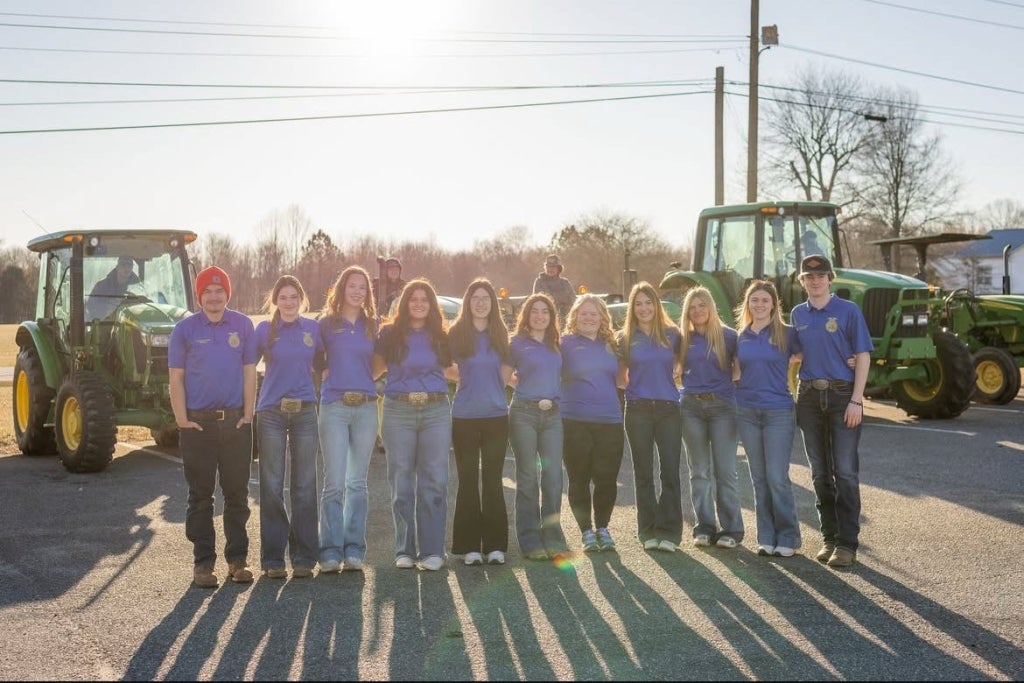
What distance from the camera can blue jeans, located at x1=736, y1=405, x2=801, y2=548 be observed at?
7055 millimetres

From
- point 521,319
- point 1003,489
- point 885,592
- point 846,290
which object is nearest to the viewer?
point 885,592

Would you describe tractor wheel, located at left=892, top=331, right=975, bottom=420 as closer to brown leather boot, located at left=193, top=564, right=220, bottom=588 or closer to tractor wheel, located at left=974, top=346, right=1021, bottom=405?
tractor wheel, located at left=974, top=346, right=1021, bottom=405

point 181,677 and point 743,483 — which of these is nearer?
point 181,677

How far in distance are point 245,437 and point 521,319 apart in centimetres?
187

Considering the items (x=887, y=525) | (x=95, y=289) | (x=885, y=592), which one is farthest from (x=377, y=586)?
(x=95, y=289)

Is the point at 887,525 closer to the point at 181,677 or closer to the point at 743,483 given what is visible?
the point at 743,483

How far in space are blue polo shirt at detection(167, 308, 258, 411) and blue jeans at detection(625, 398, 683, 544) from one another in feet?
8.34

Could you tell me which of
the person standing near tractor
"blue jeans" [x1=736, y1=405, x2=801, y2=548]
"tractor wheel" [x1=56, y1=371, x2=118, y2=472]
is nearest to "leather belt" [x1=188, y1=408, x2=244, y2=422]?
"blue jeans" [x1=736, y1=405, x2=801, y2=548]

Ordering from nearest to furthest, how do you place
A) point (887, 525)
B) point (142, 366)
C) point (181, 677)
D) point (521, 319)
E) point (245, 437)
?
point (181, 677)
point (245, 437)
point (521, 319)
point (887, 525)
point (142, 366)

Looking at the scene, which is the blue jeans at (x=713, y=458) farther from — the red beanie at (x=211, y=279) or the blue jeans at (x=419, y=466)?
the red beanie at (x=211, y=279)

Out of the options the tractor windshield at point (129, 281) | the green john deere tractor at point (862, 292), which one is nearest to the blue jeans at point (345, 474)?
the tractor windshield at point (129, 281)

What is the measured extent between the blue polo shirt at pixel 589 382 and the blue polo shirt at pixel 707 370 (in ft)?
1.71

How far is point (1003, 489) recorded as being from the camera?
955cm

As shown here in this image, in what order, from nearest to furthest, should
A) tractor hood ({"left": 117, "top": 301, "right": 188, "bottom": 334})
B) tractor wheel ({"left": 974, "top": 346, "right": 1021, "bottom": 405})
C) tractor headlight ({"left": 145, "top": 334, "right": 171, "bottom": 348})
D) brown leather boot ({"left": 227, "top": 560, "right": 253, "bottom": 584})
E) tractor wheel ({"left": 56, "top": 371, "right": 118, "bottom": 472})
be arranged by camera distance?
brown leather boot ({"left": 227, "top": 560, "right": 253, "bottom": 584}) < tractor wheel ({"left": 56, "top": 371, "right": 118, "bottom": 472}) < tractor headlight ({"left": 145, "top": 334, "right": 171, "bottom": 348}) < tractor hood ({"left": 117, "top": 301, "right": 188, "bottom": 334}) < tractor wheel ({"left": 974, "top": 346, "right": 1021, "bottom": 405})
